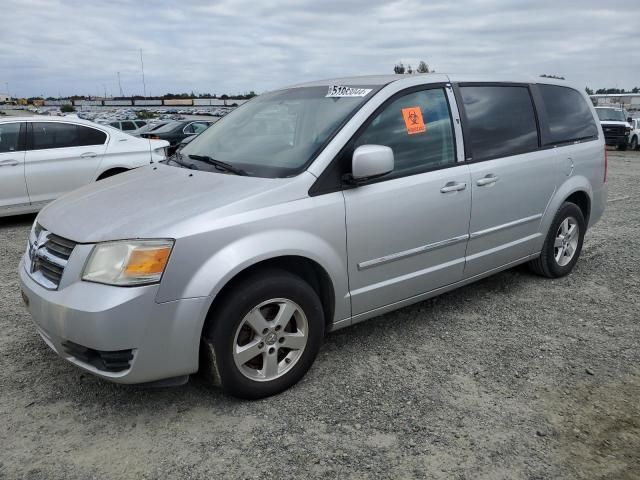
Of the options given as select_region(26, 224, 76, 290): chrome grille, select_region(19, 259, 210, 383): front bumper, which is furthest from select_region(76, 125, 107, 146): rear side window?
select_region(19, 259, 210, 383): front bumper

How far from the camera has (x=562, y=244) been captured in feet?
16.0

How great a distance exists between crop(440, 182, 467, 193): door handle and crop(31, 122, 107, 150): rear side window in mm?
5774

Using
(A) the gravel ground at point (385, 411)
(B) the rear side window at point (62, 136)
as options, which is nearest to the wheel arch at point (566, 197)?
(A) the gravel ground at point (385, 411)

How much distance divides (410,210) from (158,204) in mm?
1523

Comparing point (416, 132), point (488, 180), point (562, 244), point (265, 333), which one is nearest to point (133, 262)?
point (265, 333)

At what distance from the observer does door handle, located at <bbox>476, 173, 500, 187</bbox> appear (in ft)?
12.5

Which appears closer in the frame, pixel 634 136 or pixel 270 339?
pixel 270 339

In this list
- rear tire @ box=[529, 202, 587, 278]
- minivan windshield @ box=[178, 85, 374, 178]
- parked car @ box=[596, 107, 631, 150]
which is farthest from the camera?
parked car @ box=[596, 107, 631, 150]

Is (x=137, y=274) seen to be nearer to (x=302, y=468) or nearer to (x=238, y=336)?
(x=238, y=336)

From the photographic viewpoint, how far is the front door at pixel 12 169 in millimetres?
6949

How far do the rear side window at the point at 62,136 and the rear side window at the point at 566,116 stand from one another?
593cm

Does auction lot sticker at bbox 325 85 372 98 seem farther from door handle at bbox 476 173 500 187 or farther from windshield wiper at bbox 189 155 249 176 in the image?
door handle at bbox 476 173 500 187

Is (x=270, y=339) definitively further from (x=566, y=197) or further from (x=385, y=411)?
(x=566, y=197)

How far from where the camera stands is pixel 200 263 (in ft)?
8.64
